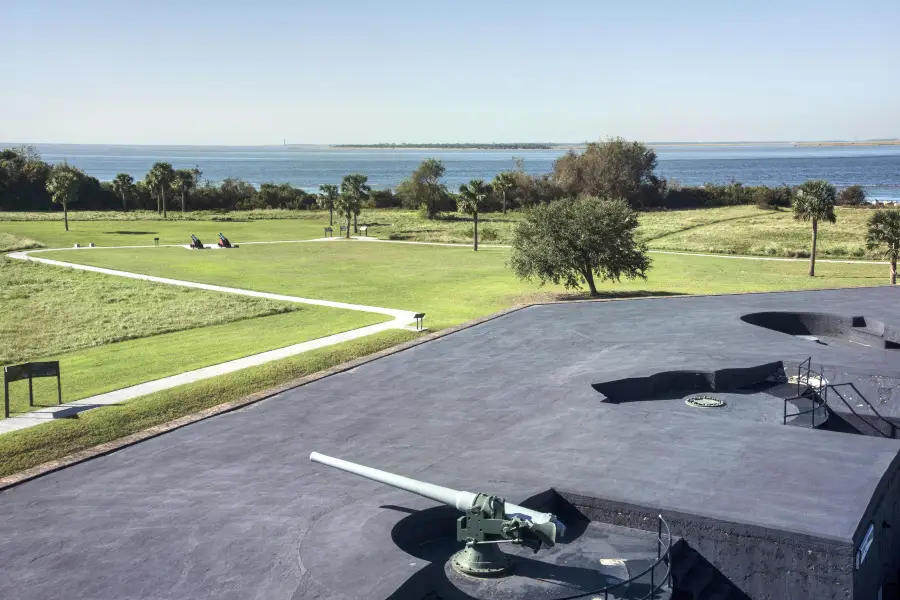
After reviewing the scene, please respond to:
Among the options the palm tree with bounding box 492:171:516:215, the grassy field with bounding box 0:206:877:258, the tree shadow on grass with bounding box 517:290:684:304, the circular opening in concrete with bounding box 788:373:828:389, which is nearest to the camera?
the circular opening in concrete with bounding box 788:373:828:389

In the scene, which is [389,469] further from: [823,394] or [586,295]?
[586,295]

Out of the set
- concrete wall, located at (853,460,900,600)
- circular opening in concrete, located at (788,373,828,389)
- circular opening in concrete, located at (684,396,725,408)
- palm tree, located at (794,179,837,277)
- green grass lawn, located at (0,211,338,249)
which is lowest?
concrete wall, located at (853,460,900,600)

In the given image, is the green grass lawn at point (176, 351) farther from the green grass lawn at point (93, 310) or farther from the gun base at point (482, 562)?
the gun base at point (482, 562)

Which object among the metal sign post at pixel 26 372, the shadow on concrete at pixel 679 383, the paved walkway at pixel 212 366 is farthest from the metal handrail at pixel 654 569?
the metal sign post at pixel 26 372

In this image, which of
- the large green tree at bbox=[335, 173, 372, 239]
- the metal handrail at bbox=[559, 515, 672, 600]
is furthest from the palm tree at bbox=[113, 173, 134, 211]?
the metal handrail at bbox=[559, 515, 672, 600]

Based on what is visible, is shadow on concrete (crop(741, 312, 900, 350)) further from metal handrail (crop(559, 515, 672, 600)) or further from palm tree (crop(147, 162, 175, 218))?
palm tree (crop(147, 162, 175, 218))

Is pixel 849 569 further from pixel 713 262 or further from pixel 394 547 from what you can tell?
pixel 713 262

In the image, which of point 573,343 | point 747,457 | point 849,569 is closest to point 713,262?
point 573,343
